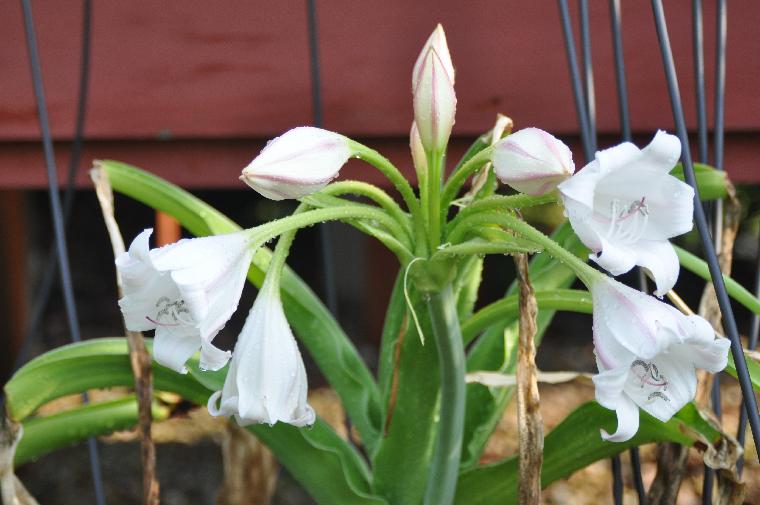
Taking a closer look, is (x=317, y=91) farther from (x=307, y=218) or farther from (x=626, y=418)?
(x=626, y=418)

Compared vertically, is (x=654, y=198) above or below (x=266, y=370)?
above

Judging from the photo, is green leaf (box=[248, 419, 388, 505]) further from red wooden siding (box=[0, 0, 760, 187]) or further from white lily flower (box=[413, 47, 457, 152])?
red wooden siding (box=[0, 0, 760, 187])

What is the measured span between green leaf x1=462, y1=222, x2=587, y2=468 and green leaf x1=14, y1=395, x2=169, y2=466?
1.51 ft

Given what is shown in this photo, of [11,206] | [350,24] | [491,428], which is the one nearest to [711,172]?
[491,428]

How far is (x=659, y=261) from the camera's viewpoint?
0.70 meters

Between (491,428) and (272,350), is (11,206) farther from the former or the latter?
(272,350)

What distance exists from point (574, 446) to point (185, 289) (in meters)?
0.55

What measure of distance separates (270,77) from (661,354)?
1105mm

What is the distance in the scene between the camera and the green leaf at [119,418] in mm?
1020

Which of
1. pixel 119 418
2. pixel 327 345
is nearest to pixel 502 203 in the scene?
pixel 327 345

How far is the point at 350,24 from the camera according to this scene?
1632 mm

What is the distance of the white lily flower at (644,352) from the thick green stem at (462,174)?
0.50 ft

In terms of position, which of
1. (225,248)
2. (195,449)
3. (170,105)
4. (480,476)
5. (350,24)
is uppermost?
(350,24)

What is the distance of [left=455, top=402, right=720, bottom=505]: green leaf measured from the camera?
964 mm
